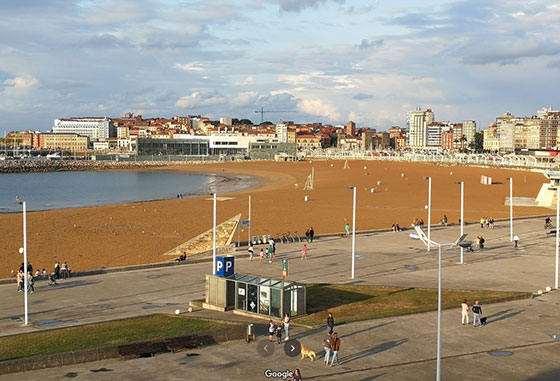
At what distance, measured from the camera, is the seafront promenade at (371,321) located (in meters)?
17.1

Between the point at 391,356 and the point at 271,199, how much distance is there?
51.1m

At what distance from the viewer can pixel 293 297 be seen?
72.8ft

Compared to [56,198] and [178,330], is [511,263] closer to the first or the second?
[178,330]

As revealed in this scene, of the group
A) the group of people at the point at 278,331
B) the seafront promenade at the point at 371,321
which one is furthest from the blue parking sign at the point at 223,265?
the group of people at the point at 278,331

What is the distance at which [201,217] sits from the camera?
178 feet

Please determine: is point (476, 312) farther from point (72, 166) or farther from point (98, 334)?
point (72, 166)

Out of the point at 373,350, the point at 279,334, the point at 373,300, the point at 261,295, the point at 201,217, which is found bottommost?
the point at 373,350

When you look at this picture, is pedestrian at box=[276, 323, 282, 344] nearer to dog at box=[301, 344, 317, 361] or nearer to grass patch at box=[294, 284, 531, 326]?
dog at box=[301, 344, 317, 361]

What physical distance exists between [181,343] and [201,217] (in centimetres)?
3581

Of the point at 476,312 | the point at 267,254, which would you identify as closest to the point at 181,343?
the point at 476,312

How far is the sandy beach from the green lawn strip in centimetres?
1364

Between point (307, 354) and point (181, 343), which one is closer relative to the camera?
point (307, 354)

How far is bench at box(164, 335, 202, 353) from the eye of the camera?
60.8 feet

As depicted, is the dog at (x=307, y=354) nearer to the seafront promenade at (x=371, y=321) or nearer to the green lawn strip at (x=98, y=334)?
the seafront promenade at (x=371, y=321)
